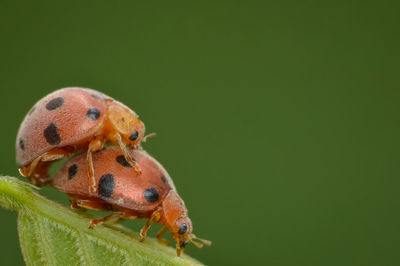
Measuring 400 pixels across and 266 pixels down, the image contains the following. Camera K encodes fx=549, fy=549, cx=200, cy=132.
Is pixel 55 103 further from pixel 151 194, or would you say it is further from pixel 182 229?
pixel 182 229

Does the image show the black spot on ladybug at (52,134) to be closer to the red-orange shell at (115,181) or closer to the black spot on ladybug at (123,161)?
the red-orange shell at (115,181)

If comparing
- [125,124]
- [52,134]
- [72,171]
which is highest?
[125,124]

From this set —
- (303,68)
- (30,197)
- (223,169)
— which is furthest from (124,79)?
(30,197)

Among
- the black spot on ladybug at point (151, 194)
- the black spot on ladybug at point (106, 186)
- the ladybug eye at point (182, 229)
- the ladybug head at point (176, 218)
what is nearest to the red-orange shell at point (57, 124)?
the black spot on ladybug at point (106, 186)

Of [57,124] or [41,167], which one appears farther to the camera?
[41,167]

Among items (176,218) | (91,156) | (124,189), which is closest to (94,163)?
(91,156)

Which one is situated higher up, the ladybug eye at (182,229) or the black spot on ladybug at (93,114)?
the black spot on ladybug at (93,114)

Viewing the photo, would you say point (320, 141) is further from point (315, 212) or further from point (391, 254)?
point (391, 254)
